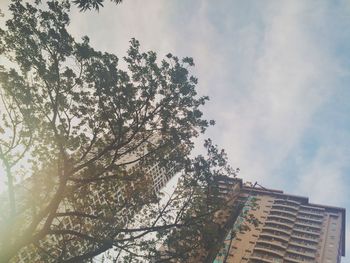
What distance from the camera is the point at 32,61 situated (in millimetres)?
16422

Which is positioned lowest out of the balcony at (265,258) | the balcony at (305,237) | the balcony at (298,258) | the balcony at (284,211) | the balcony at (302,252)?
the balcony at (265,258)

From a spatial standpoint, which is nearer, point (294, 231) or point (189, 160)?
point (189, 160)

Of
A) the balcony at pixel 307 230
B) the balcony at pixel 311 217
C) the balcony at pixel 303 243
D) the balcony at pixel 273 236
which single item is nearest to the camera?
the balcony at pixel 303 243

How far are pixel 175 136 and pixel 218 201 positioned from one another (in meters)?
4.08

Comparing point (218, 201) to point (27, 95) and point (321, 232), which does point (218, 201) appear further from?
point (321, 232)

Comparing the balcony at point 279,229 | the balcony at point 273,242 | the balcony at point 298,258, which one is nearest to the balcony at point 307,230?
the balcony at point 279,229

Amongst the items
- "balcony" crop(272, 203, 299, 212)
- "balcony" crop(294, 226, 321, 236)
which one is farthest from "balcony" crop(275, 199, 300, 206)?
"balcony" crop(294, 226, 321, 236)

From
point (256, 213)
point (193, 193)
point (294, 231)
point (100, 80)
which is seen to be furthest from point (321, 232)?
point (100, 80)

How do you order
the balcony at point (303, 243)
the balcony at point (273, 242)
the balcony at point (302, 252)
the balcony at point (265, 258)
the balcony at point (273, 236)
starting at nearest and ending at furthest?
1. the balcony at point (265, 258)
2. the balcony at point (302, 252)
3. the balcony at point (273, 242)
4. the balcony at point (303, 243)
5. the balcony at point (273, 236)

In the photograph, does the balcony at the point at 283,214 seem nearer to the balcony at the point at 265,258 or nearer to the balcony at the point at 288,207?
the balcony at the point at 288,207

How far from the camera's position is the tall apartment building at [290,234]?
7550 cm

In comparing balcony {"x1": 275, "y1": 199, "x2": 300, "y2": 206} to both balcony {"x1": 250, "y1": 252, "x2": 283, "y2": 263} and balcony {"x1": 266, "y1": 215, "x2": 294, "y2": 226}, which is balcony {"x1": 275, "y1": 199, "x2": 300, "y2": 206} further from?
balcony {"x1": 250, "y1": 252, "x2": 283, "y2": 263}

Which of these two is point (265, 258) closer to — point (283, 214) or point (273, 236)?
point (273, 236)

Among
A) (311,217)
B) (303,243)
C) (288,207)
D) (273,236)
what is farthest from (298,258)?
(311,217)
